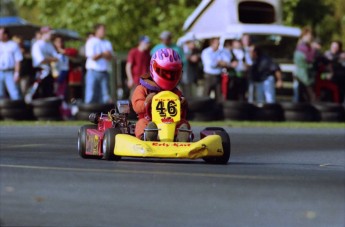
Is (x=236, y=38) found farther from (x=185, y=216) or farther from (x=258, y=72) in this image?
(x=185, y=216)

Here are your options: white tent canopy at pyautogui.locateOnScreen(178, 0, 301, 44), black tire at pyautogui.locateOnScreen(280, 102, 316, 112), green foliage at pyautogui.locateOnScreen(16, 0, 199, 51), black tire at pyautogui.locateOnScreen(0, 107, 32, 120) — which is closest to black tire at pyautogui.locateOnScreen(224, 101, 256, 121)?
black tire at pyautogui.locateOnScreen(280, 102, 316, 112)

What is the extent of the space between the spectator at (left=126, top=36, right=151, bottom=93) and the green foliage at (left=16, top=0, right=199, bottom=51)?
12.9 meters

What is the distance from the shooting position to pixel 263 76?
21219mm

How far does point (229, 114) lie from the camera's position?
19719mm

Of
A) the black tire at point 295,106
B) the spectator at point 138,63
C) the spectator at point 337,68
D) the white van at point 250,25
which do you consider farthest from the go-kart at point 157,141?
the white van at point 250,25

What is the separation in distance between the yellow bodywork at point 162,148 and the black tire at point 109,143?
5cm

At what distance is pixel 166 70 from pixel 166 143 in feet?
3.17

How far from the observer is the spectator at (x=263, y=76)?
69.6 ft

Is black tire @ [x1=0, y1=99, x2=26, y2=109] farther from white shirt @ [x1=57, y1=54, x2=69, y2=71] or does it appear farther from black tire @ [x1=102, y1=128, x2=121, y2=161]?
black tire @ [x1=102, y1=128, x2=121, y2=161]

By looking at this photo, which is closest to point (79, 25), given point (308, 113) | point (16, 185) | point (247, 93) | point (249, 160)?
point (247, 93)

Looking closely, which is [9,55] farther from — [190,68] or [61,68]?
[190,68]

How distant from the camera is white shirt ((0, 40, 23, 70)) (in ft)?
64.1

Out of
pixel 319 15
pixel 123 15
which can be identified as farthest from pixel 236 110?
pixel 319 15

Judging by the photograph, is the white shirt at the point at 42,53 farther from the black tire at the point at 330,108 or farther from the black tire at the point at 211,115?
the black tire at the point at 330,108
